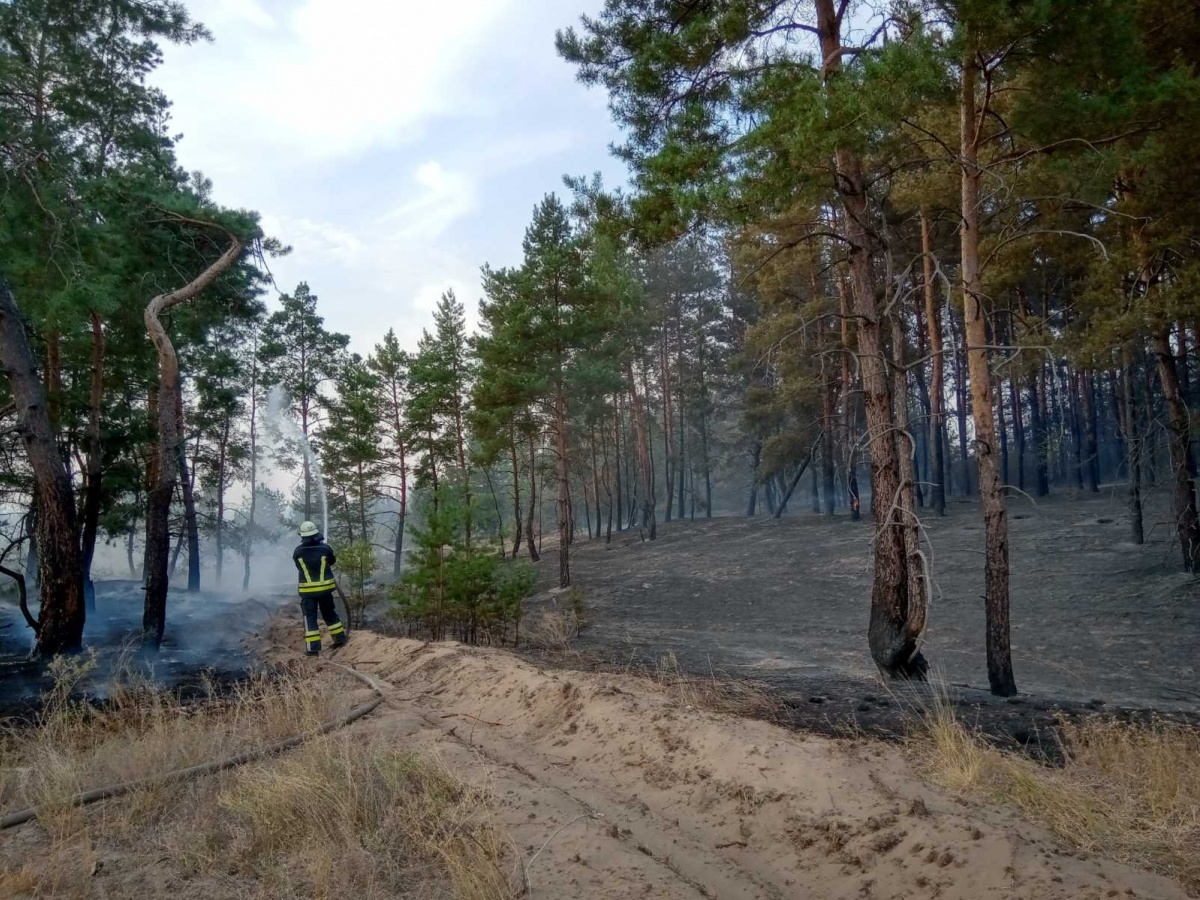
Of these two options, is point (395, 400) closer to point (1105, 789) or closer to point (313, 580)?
point (313, 580)

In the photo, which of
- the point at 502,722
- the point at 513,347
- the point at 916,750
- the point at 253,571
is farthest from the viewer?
the point at 253,571

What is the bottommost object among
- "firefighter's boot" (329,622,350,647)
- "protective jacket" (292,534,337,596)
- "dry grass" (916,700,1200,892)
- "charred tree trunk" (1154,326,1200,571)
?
"firefighter's boot" (329,622,350,647)

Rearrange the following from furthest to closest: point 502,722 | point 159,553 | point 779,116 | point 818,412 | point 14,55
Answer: point 818,412 < point 159,553 < point 14,55 < point 779,116 < point 502,722

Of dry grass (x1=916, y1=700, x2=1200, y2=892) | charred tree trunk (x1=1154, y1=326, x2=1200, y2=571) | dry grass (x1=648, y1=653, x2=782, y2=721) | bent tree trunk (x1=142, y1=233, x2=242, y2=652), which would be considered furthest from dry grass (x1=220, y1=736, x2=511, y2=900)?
charred tree trunk (x1=1154, y1=326, x2=1200, y2=571)

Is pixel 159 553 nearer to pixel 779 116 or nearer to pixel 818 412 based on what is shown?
pixel 779 116

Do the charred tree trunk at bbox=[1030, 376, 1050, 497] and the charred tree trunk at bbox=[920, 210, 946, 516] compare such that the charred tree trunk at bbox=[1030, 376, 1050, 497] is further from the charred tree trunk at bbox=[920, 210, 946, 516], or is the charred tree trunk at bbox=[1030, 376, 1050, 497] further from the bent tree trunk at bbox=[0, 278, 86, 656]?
the bent tree trunk at bbox=[0, 278, 86, 656]

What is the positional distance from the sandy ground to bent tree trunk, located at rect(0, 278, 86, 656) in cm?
905

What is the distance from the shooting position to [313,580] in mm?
11672

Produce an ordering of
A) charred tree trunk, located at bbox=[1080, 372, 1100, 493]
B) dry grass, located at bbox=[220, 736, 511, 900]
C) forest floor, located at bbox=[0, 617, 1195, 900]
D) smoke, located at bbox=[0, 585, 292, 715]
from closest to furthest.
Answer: forest floor, located at bbox=[0, 617, 1195, 900]
dry grass, located at bbox=[220, 736, 511, 900]
smoke, located at bbox=[0, 585, 292, 715]
charred tree trunk, located at bbox=[1080, 372, 1100, 493]

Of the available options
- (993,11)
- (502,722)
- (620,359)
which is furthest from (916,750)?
(620,359)

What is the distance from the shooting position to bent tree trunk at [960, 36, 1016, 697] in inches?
342

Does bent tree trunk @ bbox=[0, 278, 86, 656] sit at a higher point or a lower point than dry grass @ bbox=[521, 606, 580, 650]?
higher

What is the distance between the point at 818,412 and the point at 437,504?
23827 millimetres

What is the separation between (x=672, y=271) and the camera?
38.1m
